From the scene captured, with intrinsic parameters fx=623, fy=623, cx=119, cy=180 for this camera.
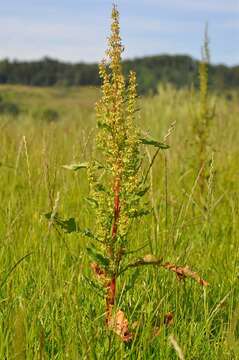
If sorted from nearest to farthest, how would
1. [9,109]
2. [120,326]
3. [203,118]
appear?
1. [120,326]
2. [203,118]
3. [9,109]

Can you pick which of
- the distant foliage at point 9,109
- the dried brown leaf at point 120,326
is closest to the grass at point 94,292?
the dried brown leaf at point 120,326

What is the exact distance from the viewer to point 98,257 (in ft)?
6.58

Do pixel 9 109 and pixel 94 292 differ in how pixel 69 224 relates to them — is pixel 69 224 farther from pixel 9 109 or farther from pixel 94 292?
pixel 9 109

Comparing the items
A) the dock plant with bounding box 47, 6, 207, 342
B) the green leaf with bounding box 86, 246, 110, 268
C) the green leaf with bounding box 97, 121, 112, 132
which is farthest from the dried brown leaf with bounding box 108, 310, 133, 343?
the green leaf with bounding box 97, 121, 112, 132

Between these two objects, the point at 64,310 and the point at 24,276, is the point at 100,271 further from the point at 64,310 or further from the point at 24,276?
the point at 24,276

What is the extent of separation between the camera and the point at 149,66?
155ft

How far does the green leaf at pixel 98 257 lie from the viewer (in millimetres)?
2008

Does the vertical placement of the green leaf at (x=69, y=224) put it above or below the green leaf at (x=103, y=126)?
below

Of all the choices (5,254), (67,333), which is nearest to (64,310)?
(67,333)

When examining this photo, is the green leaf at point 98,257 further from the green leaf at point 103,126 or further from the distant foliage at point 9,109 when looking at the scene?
the distant foliage at point 9,109

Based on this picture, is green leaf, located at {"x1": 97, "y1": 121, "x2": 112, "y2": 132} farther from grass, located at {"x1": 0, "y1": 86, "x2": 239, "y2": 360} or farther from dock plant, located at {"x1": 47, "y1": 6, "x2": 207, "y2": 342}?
grass, located at {"x1": 0, "y1": 86, "x2": 239, "y2": 360}

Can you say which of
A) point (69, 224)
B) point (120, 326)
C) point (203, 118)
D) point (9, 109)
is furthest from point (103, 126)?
point (9, 109)

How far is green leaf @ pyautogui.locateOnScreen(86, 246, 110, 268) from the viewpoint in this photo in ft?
6.59

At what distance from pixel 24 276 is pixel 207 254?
916mm
